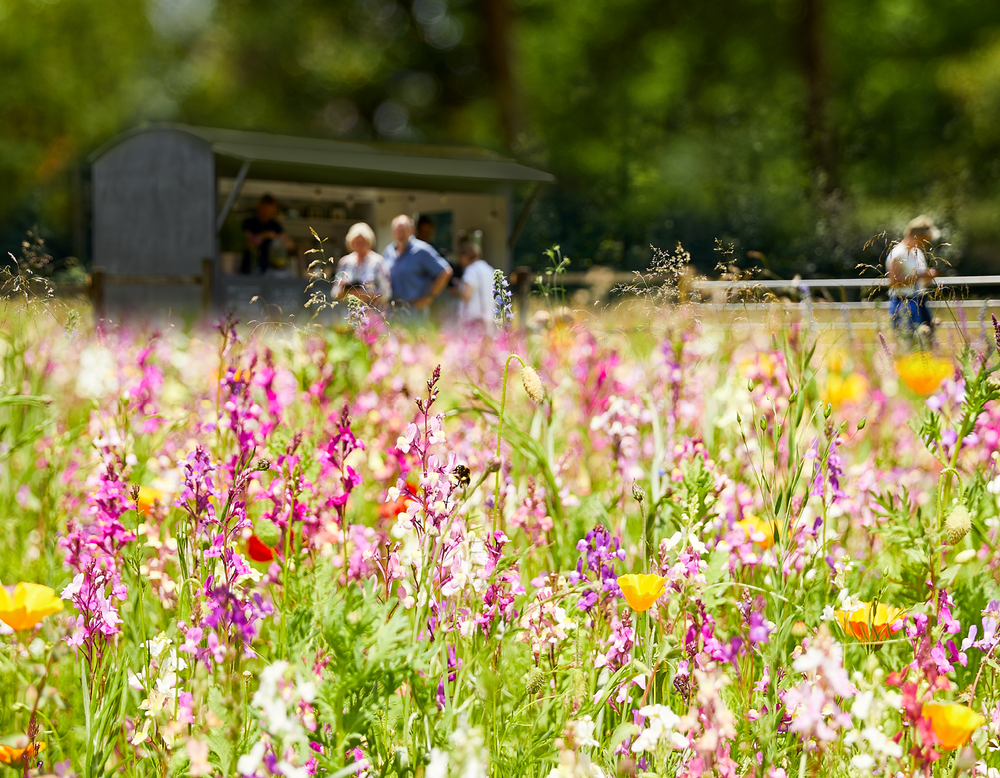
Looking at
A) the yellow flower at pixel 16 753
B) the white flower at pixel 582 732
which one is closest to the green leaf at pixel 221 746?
the yellow flower at pixel 16 753

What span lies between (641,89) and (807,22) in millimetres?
5139

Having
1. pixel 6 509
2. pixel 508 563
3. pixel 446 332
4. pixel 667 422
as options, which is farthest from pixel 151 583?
pixel 446 332

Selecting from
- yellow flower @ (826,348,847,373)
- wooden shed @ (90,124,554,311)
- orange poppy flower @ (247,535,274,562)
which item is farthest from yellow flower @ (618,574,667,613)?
wooden shed @ (90,124,554,311)

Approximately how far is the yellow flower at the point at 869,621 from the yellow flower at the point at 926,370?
115 cm

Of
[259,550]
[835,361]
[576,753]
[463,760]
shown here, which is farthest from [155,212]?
[463,760]

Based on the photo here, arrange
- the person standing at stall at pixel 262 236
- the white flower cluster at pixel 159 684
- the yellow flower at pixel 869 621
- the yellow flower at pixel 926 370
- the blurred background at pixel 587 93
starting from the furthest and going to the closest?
Answer: 1. the blurred background at pixel 587 93
2. the person standing at stall at pixel 262 236
3. the yellow flower at pixel 926 370
4. the yellow flower at pixel 869 621
5. the white flower cluster at pixel 159 684

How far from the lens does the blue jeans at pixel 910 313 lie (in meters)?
2.35

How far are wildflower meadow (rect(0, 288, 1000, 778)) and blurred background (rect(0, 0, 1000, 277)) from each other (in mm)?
17229

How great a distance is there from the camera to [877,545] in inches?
113

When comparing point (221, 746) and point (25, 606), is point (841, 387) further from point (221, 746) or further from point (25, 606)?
point (25, 606)

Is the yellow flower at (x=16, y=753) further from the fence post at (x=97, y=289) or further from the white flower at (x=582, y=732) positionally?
the fence post at (x=97, y=289)

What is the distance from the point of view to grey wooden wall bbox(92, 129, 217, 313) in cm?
1725

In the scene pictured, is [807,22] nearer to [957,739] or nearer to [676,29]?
[676,29]

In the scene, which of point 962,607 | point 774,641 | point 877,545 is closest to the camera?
point 774,641
